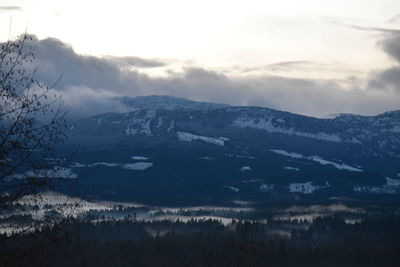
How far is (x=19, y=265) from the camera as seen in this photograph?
68.5 feet

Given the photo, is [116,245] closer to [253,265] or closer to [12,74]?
[253,265]

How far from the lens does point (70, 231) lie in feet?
70.8

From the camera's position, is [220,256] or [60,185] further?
[220,256]

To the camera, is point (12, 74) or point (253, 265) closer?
point (12, 74)

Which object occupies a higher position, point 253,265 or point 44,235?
point 44,235

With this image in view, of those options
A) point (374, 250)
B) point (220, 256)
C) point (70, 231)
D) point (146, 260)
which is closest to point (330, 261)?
point (374, 250)

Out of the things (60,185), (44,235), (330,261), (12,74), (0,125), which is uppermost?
(12,74)

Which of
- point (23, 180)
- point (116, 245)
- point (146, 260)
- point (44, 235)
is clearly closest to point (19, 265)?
point (44, 235)

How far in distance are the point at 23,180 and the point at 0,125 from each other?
216cm

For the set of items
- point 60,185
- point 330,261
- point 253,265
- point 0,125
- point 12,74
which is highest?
point 12,74

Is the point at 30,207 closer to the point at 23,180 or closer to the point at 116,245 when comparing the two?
the point at 23,180

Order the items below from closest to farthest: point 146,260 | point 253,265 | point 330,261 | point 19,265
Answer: point 19,265, point 253,265, point 146,260, point 330,261

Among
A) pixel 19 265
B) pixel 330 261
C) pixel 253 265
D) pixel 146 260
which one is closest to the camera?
pixel 19 265

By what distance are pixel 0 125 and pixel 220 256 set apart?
15458cm
